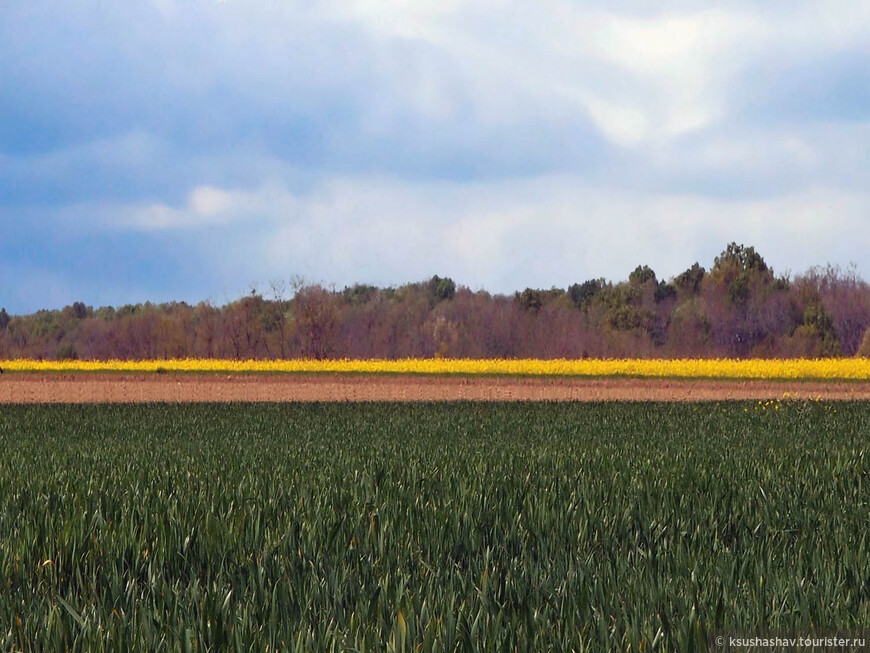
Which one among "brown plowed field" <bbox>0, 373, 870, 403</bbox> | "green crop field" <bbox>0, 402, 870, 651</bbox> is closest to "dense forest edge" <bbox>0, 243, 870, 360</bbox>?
"brown plowed field" <bbox>0, 373, 870, 403</bbox>

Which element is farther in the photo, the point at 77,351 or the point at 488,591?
the point at 77,351

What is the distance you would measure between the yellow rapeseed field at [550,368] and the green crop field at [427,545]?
26612 mm

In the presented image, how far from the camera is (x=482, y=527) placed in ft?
24.6

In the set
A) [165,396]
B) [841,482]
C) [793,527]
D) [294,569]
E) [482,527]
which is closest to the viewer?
[294,569]

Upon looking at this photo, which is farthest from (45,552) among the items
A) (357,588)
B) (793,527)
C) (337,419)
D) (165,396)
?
(165,396)

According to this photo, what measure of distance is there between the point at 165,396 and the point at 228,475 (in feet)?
75.9

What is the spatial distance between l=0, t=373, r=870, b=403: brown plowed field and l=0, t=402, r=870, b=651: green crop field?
57.1ft

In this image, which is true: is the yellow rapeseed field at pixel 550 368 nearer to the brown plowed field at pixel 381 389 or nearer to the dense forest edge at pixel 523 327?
the brown plowed field at pixel 381 389

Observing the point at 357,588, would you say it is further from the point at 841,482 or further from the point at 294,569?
the point at 841,482

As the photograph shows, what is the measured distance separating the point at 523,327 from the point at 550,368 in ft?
78.7

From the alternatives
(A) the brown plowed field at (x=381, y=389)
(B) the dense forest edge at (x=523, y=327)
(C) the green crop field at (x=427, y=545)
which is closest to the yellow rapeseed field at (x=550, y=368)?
(A) the brown plowed field at (x=381, y=389)

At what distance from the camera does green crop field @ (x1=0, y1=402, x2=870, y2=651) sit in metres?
4.57

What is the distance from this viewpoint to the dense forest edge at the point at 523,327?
63.5 m

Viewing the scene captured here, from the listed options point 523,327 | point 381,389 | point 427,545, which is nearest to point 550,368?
point 381,389
